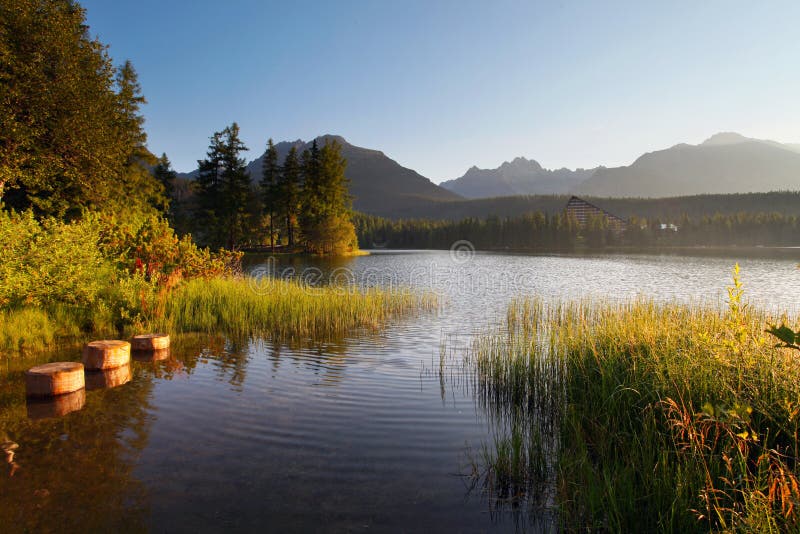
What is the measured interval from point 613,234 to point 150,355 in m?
139

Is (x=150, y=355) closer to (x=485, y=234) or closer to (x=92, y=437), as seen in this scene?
(x=92, y=437)

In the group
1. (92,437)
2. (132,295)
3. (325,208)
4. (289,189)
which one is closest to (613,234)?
(325,208)

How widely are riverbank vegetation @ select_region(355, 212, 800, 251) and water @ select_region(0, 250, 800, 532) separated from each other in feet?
394

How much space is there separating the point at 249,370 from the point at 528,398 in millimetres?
6667

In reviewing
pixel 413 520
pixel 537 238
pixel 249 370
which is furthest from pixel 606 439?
pixel 537 238

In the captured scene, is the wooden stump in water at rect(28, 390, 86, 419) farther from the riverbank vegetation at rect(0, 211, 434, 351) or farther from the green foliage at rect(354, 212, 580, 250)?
the green foliage at rect(354, 212, 580, 250)

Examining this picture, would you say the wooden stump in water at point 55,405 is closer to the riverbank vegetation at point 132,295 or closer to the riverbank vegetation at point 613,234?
the riverbank vegetation at point 132,295

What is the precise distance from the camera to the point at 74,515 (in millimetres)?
Answer: 4781

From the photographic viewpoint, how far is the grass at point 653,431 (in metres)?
4.23

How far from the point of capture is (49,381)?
8.24 metres

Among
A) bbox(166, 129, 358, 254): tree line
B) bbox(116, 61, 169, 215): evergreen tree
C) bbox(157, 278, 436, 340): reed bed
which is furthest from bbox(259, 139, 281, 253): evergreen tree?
bbox(157, 278, 436, 340): reed bed

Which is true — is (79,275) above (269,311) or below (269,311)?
above

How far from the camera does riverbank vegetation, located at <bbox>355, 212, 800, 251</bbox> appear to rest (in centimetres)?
12888

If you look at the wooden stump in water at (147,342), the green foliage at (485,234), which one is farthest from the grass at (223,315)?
the green foliage at (485,234)
